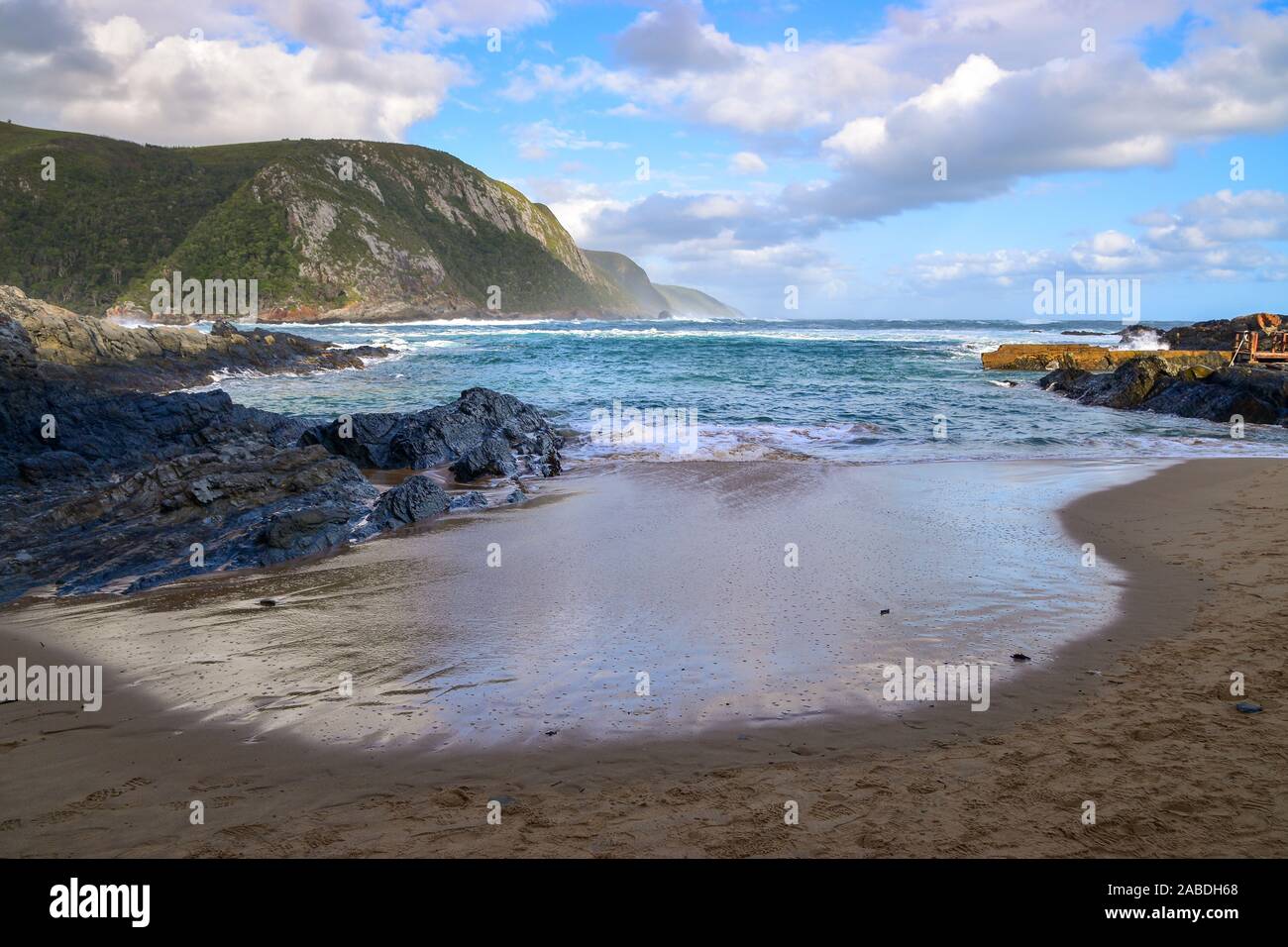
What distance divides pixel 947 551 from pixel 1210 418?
16142mm

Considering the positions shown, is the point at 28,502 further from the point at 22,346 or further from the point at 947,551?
the point at 947,551

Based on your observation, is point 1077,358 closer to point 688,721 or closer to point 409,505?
point 409,505

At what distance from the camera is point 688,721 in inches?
164

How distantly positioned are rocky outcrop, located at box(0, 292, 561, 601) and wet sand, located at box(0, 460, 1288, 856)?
0.87 meters

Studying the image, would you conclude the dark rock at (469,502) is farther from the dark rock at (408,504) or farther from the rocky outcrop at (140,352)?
the rocky outcrop at (140,352)

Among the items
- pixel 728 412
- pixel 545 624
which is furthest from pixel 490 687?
pixel 728 412

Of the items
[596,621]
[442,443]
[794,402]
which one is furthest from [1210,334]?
[596,621]

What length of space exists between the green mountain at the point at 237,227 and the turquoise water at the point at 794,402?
65.2 meters

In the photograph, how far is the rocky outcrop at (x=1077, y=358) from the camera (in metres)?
23.8

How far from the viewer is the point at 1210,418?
19125 mm

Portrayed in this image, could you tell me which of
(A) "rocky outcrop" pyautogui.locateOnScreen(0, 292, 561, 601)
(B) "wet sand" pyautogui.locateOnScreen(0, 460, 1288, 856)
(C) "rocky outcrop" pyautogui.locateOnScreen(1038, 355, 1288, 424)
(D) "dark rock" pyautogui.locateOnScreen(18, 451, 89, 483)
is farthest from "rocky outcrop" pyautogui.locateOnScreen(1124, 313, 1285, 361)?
(D) "dark rock" pyautogui.locateOnScreen(18, 451, 89, 483)

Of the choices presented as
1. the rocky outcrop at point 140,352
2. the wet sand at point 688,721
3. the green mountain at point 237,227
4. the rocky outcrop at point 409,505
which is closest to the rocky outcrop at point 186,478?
the rocky outcrop at point 409,505

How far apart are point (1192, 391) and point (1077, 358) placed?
8079 millimetres
